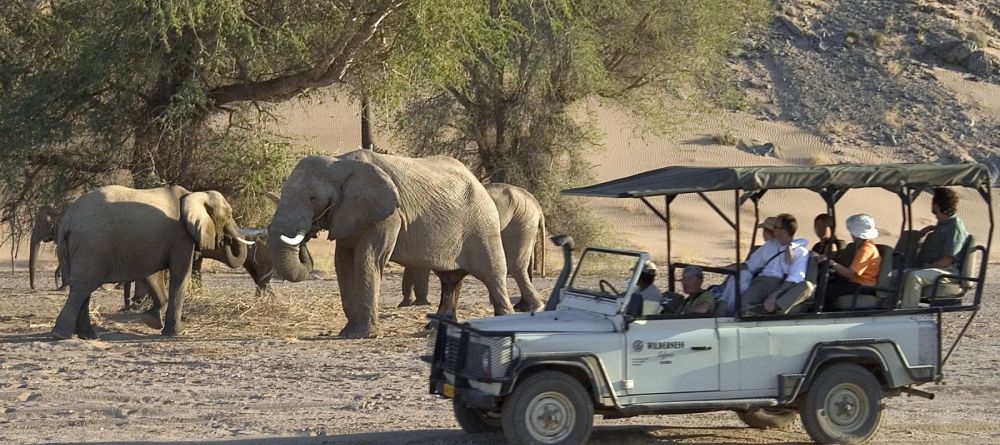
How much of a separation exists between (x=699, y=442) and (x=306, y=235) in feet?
22.6

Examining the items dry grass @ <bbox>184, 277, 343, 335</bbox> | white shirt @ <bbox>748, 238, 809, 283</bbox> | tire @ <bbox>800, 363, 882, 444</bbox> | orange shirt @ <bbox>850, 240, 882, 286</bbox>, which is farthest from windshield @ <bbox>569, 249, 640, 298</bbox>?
dry grass @ <bbox>184, 277, 343, 335</bbox>

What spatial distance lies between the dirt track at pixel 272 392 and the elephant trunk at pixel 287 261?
0.70 metres

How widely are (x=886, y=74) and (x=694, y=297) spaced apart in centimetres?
4522

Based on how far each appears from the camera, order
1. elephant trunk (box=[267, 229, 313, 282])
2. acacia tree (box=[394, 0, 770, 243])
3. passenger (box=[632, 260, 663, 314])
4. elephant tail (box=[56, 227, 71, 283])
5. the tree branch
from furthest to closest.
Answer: acacia tree (box=[394, 0, 770, 243]) < the tree branch < elephant tail (box=[56, 227, 71, 283]) < elephant trunk (box=[267, 229, 313, 282]) < passenger (box=[632, 260, 663, 314])

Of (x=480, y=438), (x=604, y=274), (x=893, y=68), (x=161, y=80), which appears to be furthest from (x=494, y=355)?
(x=893, y=68)

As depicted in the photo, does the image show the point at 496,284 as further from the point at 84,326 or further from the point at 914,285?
the point at 914,285

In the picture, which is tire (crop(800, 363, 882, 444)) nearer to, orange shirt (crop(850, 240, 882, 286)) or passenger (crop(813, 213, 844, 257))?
orange shirt (crop(850, 240, 882, 286))

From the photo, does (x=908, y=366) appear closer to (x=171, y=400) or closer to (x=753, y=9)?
(x=171, y=400)

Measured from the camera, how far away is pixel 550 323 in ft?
32.0

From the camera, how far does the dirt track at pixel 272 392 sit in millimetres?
10633

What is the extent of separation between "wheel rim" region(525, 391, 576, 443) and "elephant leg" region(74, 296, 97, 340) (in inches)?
325

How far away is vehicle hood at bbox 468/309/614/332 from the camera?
9.59 m

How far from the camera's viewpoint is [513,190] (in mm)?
19297

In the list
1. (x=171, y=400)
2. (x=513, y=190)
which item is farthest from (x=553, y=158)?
(x=171, y=400)
